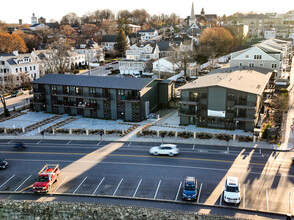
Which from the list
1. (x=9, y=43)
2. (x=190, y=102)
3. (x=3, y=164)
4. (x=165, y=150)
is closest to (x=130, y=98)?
(x=190, y=102)

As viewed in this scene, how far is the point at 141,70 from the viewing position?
318 feet

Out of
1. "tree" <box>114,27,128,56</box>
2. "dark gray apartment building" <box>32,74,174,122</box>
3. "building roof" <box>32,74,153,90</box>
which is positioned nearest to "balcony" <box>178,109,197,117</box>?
"dark gray apartment building" <box>32,74,174,122</box>

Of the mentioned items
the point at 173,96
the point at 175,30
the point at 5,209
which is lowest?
the point at 5,209

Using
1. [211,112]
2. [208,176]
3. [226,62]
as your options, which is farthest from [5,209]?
[226,62]

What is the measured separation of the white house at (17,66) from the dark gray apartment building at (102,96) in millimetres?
26547

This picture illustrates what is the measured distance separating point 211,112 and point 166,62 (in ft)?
155

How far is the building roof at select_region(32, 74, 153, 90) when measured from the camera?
53344 mm

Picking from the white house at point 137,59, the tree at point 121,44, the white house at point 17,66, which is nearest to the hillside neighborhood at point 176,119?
the white house at point 17,66

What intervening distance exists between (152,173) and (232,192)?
9.54 metres

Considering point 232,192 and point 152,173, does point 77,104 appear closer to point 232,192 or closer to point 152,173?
point 152,173

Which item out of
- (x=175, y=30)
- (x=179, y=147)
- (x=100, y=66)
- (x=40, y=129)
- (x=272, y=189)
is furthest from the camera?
(x=175, y=30)

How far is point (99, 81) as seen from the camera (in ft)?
184

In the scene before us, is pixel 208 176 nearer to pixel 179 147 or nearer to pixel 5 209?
pixel 179 147

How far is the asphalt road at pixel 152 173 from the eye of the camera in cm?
2859
